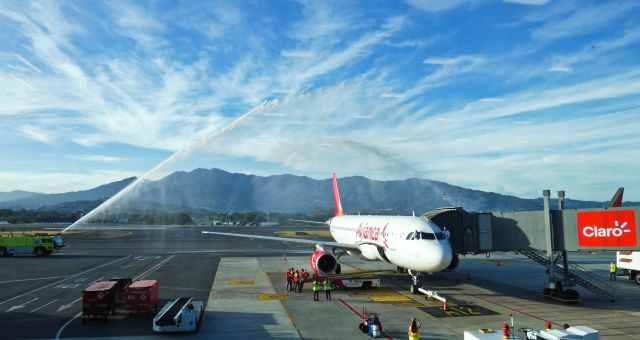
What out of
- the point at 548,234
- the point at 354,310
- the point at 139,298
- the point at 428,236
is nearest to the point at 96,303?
the point at 139,298

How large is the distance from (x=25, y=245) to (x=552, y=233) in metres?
59.8

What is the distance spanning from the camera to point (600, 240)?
26062mm

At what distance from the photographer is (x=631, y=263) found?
3609 centimetres

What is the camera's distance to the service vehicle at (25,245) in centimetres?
5588

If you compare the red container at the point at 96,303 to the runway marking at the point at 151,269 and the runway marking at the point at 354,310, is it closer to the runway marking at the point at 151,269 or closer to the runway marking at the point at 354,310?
the runway marking at the point at 354,310

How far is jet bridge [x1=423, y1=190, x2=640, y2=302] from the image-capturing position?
83.8ft

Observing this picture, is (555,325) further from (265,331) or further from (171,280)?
(171,280)

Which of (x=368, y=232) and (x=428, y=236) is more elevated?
(x=428, y=236)

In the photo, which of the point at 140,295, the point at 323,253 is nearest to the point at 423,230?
the point at 323,253

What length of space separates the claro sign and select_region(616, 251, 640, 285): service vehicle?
40.4 feet

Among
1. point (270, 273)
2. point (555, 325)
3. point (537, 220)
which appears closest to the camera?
point (555, 325)

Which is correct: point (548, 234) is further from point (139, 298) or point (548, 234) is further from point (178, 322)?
point (139, 298)

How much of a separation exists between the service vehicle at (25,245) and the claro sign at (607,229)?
5958cm

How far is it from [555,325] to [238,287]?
20935 millimetres
